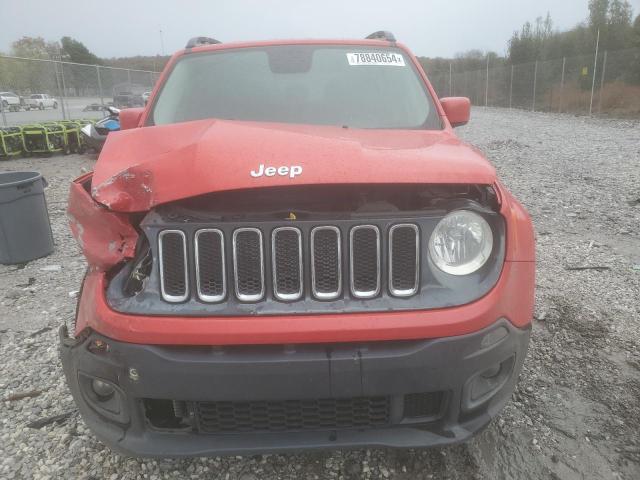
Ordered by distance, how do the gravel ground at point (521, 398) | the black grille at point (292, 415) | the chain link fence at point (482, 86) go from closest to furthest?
1. the black grille at point (292, 415)
2. the gravel ground at point (521, 398)
3. the chain link fence at point (482, 86)

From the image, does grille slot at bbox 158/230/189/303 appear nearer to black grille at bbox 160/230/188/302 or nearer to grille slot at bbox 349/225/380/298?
black grille at bbox 160/230/188/302

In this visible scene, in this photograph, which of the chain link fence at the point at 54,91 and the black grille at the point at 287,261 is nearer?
the black grille at the point at 287,261

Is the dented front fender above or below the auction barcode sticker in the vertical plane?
below

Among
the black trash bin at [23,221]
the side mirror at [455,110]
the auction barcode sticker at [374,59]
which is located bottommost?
the black trash bin at [23,221]

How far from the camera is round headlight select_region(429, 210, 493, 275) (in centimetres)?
188

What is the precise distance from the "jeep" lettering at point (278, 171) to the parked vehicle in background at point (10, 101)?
1550cm

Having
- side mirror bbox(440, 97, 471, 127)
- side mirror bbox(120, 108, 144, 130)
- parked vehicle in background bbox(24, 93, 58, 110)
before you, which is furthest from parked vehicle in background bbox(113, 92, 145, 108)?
side mirror bbox(440, 97, 471, 127)

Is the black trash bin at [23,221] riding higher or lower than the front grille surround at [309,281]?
lower

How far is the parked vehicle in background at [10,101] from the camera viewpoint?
14.4 m

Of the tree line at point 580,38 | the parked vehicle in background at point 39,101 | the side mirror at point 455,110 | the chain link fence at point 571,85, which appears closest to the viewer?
the side mirror at point 455,110

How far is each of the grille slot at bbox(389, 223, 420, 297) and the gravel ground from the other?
3.13 feet

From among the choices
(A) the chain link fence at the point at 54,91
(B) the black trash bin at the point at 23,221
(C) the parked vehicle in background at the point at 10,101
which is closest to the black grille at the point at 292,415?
(B) the black trash bin at the point at 23,221

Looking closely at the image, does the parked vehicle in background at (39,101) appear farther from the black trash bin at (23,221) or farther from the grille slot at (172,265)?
the grille slot at (172,265)

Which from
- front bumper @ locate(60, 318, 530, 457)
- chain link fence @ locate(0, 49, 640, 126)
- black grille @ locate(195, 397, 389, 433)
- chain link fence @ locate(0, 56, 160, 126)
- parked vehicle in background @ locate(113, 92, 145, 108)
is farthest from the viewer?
parked vehicle in background @ locate(113, 92, 145, 108)
